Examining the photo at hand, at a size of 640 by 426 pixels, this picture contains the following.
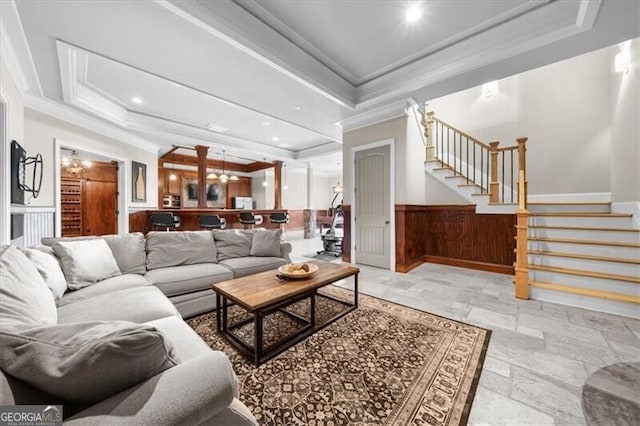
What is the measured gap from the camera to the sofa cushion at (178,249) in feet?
8.98

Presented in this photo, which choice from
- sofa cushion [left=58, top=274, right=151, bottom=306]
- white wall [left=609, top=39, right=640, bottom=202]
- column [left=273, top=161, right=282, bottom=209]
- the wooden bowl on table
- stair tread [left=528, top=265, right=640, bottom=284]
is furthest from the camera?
column [left=273, top=161, right=282, bottom=209]

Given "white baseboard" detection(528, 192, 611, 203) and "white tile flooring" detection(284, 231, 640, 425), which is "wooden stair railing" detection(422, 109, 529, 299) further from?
"white tile flooring" detection(284, 231, 640, 425)

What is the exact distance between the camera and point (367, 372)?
66.9 inches

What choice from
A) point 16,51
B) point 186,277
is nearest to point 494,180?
point 186,277

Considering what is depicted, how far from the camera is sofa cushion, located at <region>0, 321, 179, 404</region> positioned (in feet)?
2.11

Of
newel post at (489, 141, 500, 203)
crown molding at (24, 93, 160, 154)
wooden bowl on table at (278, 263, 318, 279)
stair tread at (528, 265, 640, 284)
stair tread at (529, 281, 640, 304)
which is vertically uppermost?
crown molding at (24, 93, 160, 154)

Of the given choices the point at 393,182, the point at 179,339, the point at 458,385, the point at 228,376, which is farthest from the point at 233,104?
the point at 458,385

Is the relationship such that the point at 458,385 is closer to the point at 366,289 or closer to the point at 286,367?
the point at 286,367

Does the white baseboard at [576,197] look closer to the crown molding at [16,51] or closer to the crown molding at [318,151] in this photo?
the crown molding at [318,151]

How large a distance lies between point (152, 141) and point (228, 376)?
275 inches

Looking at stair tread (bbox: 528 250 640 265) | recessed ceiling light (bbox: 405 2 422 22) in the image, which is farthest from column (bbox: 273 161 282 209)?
stair tread (bbox: 528 250 640 265)

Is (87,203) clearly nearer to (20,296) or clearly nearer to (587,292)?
(20,296)

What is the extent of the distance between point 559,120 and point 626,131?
1479 mm

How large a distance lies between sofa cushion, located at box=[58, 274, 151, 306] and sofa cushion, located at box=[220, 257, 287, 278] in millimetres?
857
